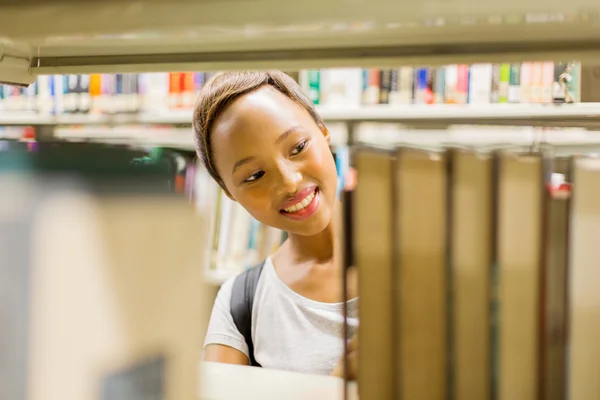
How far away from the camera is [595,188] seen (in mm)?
448

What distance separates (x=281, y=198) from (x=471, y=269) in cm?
47

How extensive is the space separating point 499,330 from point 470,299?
3 centimetres

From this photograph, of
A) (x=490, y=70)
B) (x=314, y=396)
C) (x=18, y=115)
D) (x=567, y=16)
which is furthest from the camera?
(x=18, y=115)

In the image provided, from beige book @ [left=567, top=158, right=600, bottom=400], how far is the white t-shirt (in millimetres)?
494

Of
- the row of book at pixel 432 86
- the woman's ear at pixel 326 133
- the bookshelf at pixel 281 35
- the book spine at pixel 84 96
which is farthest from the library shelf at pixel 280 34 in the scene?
the book spine at pixel 84 96

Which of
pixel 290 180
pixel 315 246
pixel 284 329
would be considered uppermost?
pixel 290 180

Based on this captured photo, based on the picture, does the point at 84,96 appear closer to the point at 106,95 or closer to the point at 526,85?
the point at 106,95

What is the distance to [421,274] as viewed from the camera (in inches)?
18.5

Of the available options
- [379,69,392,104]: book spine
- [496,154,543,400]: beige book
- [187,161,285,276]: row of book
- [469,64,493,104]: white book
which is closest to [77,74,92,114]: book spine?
[187,161,285,276]: row of book

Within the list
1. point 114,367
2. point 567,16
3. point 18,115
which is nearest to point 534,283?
point 567,16

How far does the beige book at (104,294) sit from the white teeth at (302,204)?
47cm

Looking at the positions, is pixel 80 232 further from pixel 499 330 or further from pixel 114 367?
pixel 499 330

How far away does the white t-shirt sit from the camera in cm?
97

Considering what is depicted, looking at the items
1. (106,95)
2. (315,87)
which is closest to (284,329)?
(315,87)
